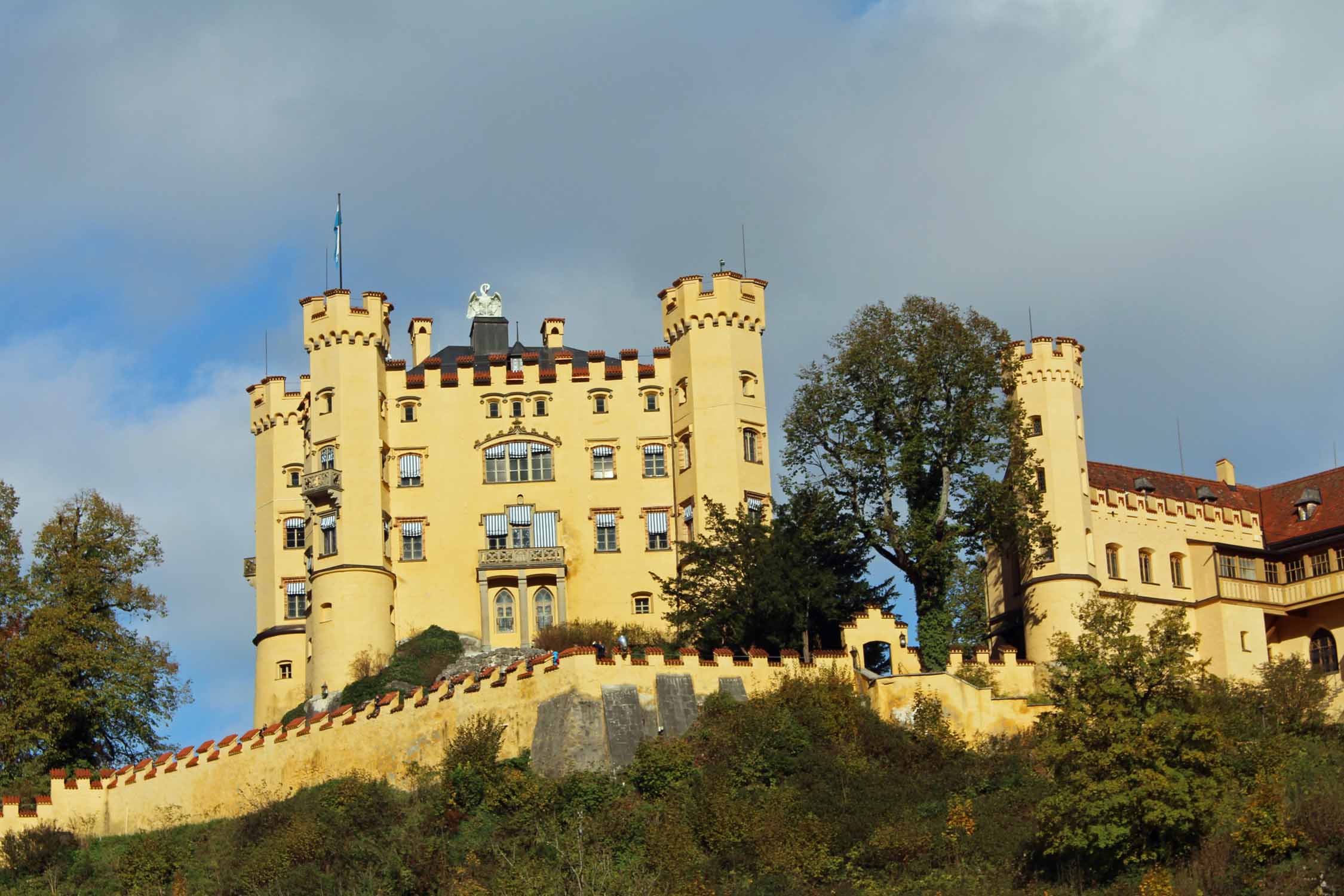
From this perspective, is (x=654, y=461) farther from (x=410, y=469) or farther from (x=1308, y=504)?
(x=1308, y=504)

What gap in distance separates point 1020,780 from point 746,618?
38.3 ft

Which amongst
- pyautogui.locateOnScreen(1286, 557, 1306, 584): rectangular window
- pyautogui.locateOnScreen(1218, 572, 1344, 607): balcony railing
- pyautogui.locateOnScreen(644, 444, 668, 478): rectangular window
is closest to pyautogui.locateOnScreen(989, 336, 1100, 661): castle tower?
pyautogui.locateOnScreen(1218, 572, 1344, 607): balcony railing

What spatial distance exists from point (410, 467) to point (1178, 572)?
26.3m

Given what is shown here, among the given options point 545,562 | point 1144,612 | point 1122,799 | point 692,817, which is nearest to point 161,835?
point 692,817

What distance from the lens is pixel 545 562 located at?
79.4 m

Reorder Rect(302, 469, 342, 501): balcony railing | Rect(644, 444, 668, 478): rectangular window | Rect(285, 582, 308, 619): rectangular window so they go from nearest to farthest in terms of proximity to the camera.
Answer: Rect(302, 469, 342, 501): balcony railing → Rect(644, 444, 668, 478): rectangular window → Rect(285, 582, 308, 619): rectangular window

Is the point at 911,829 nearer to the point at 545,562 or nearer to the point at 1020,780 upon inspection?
the point at 1020,780

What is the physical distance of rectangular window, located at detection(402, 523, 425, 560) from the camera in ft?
263

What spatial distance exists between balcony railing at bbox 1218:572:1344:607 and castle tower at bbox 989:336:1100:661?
15.2 feet

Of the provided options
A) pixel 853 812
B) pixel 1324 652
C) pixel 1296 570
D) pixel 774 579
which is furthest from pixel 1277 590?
pixel 853 812

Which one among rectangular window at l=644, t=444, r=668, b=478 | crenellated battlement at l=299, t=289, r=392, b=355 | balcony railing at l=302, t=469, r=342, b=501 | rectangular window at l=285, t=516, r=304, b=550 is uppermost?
crenellated battlement at l=299, t=289, r=392, b=355

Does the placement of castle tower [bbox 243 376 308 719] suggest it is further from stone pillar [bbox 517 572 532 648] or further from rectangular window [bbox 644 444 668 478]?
rectangular window [bbox 644 444 668 478]

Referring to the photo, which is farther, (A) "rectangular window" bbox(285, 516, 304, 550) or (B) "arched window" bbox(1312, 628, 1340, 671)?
(A) "rectangular window" bbox(285, 516, 304, 550)

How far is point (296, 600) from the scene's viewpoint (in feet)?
270
